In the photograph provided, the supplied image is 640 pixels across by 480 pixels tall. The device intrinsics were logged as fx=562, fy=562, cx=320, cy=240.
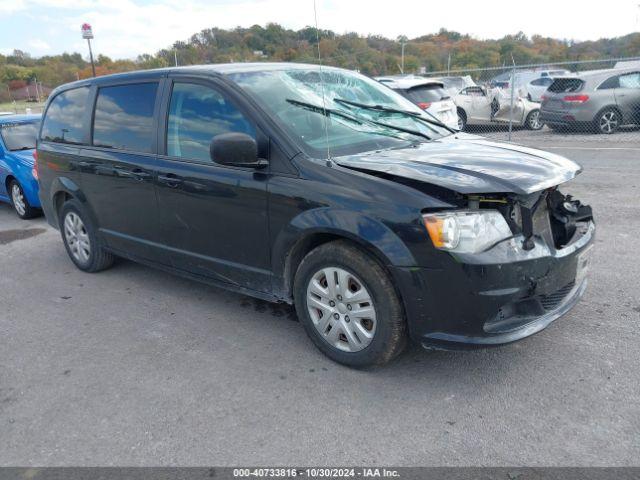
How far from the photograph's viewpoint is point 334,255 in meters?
3.22

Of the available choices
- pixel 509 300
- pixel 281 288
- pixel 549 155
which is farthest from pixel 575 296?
pixel 281 288

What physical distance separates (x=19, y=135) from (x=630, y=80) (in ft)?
42.7

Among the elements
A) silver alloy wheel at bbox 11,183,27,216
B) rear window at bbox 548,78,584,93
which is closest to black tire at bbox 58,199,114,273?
silver alloy wheel at bbox 11,183,27,216

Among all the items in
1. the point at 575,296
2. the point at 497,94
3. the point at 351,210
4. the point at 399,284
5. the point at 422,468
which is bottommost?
the point at 422,468

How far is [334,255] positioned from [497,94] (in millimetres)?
13377

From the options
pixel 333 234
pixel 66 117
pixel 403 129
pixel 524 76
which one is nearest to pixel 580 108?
pixel 403 129

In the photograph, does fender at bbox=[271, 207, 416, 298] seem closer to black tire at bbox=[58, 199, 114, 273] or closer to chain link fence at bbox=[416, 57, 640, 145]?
black tire at bbox=[58, 199, 114, 273]

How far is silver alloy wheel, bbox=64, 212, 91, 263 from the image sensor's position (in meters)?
5.43

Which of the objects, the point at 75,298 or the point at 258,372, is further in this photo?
the point at 75,298

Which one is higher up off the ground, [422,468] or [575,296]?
[575,296]

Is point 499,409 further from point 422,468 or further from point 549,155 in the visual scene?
point 549,155

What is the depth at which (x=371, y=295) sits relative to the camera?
3135mm

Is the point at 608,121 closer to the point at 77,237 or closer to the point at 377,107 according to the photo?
the point at 377,107

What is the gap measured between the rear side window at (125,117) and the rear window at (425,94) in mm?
8136
